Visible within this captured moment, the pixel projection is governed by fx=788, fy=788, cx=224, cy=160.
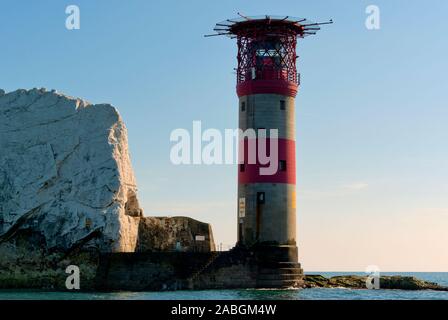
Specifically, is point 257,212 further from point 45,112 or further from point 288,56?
point 45,112

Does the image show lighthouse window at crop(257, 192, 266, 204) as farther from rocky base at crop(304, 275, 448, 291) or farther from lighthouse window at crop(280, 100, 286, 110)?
rocky base at crop(304, 275, 448, 291)

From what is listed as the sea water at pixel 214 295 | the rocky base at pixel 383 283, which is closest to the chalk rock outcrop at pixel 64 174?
the sea water at pixel 214 295

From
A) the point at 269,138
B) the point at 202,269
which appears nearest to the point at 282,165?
the point at 269,138

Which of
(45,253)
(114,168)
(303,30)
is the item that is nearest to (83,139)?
(114,168)

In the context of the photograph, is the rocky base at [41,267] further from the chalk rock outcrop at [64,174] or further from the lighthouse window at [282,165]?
the lighthouse window at [282,165]

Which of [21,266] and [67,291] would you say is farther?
[21,266]

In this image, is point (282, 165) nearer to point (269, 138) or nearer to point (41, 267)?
point (269, 138)
